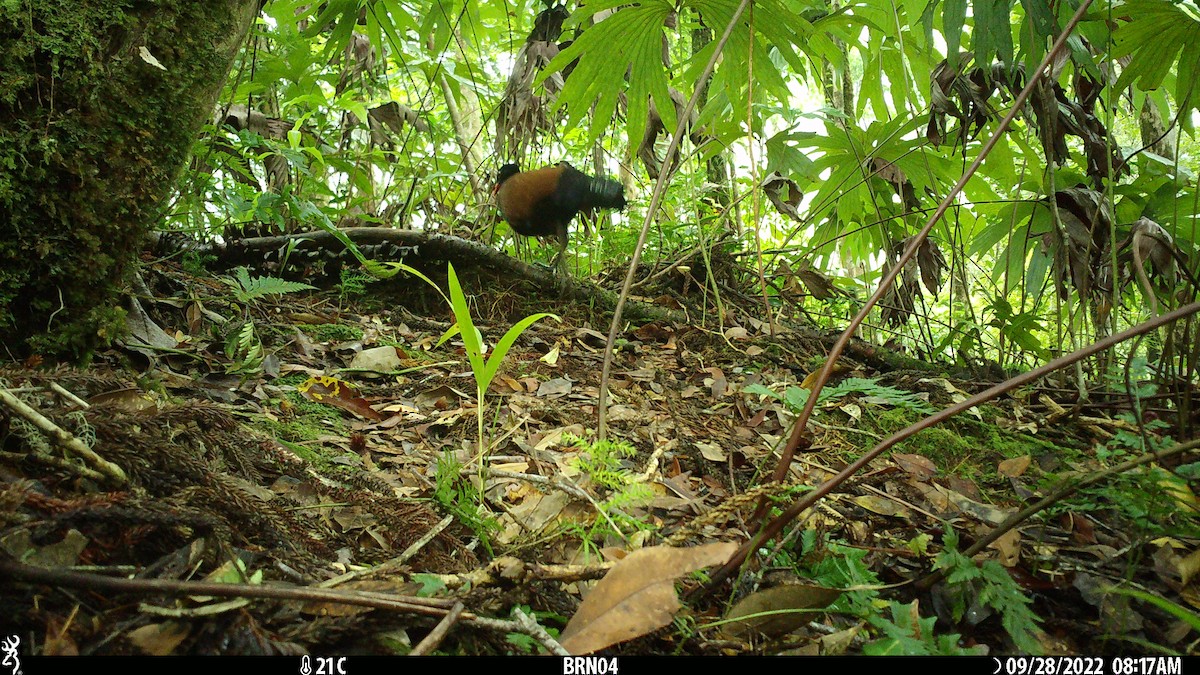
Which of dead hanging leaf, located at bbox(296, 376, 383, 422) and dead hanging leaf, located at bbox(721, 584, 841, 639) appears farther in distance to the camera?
dead hanging leaf, located at bbox(296, 376, 383, 422)

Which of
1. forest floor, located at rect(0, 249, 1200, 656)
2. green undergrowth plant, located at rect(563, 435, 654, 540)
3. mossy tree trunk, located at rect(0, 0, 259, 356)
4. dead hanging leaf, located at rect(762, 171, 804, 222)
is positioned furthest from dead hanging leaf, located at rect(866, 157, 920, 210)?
mossy tree trunk, located at rect(0, 0, 259, 356)

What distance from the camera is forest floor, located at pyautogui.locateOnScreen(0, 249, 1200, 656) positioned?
2.35 ft

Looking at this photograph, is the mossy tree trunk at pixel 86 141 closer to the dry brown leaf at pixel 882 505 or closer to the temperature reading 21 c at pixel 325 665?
the temperature reading 21 c at pixel 325 665

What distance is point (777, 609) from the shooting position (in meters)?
0.87

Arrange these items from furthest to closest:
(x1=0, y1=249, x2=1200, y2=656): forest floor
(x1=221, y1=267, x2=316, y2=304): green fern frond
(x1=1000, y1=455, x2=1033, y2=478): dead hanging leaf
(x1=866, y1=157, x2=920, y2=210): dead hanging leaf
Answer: (x1=866, y1=157, x2=920, y2=210): dead hanging leaf, (x1=221, y1=267, x2=316, y2=304): green fern frond, (x1=1000, y1=455, x2=1033, y2=478): dead hanging leaf, (x1=0, y1=249, x2=1200, y2=656): forest floor

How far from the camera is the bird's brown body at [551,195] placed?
8.39 feet

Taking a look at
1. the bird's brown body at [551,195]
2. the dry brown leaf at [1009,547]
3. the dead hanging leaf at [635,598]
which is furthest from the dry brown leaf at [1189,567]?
the bird's brown body at [551,195]

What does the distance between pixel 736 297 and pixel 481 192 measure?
145 centimetres

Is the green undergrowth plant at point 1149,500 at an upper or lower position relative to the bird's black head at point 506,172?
lower

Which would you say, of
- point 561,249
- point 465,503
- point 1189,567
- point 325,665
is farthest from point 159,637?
point 561,249

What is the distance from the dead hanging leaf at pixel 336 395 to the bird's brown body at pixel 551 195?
1166 mm

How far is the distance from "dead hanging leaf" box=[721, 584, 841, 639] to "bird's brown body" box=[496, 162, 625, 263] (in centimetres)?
188

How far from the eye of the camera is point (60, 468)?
827 millimetres

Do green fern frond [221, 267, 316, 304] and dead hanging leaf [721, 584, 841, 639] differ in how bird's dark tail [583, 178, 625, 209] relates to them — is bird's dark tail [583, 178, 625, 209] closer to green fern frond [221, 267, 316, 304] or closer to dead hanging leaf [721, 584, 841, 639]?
green fern frond [221, 267, 316, 304]
